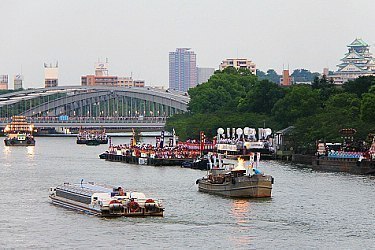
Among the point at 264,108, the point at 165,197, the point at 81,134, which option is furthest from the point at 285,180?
the point at 81,134

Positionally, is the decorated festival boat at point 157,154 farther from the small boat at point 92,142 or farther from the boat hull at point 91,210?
the small boat at point 92,142

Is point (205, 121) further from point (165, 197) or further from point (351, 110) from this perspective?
point (165, 197)

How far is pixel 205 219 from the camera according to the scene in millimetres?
64938

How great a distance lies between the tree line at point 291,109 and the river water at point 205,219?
2610cm

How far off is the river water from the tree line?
26.1m

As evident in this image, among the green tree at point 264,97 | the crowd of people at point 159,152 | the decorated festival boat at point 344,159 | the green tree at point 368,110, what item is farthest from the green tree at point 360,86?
the decorated festival boat at point 344,159

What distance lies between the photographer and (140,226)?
61938 millimetres

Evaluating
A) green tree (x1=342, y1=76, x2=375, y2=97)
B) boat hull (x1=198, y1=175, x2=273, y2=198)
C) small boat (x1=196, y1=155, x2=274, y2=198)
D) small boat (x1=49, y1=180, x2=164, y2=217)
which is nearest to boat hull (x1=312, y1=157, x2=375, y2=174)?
small boat (x1=196, y1=155, x2=274, y2=198)

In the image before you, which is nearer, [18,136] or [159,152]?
[159,152]

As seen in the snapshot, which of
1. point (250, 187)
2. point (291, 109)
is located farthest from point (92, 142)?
point (250, 187)

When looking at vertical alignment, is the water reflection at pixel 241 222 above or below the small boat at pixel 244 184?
below

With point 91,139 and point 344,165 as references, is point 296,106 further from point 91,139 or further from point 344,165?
point 91,139

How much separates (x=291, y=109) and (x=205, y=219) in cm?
7789

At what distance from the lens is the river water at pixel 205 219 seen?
5756 centimetres
